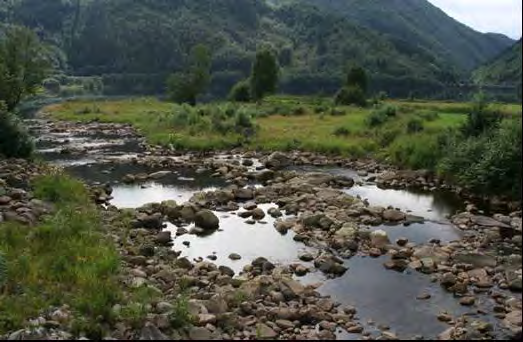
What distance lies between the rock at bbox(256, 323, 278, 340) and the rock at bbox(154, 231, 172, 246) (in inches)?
386

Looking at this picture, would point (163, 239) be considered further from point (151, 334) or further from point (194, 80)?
point (194, 80)

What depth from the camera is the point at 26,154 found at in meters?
38.5

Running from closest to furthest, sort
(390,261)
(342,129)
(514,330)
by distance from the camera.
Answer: (514,330) < (390,261) < (342,129)

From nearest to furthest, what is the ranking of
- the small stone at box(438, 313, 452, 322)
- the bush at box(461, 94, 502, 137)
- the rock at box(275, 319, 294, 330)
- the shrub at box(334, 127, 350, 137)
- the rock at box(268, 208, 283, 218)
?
the rock at box(275, 319, 294, 330), the small stone at box(438, 313, 452, 322), the rock at box(268, 208, 283, 218), the bush at box(461, 94, 502, 137), the shrub at box(334, 127, 350, 137)

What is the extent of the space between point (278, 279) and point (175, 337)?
5.65 m

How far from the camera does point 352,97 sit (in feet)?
320

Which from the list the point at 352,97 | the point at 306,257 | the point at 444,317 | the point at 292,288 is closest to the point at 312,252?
the point at 306,257

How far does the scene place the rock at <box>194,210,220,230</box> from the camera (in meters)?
27.3

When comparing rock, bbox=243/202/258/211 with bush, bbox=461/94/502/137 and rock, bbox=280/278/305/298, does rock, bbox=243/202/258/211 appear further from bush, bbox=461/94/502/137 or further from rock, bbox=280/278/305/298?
bush, bbox=461/94/502/137

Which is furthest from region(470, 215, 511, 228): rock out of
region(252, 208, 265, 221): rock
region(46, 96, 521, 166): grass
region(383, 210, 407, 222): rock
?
region(46, 96, 521, 166): grass

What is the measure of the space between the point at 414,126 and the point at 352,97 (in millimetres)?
47949

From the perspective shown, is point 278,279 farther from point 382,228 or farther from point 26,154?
point 26,154

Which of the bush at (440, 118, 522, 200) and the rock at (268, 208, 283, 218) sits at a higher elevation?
the bush at (440, 118, 522, 200)

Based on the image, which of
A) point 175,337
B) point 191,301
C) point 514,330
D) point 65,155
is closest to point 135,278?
point 191,301
